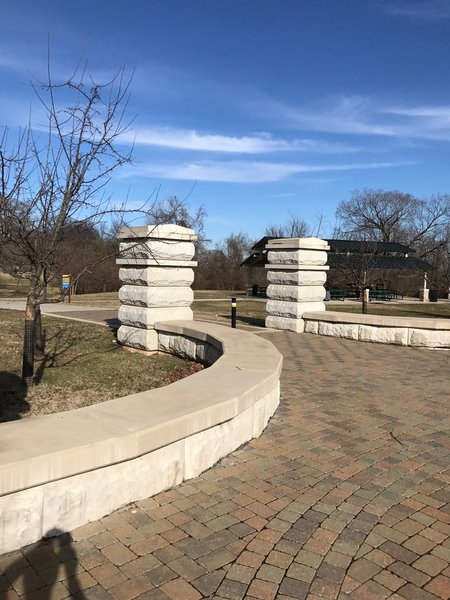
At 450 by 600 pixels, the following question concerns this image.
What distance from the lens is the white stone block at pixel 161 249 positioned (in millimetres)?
8586

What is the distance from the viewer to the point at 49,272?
7168 millimetres

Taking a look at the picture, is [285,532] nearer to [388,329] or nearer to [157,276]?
[157,276]

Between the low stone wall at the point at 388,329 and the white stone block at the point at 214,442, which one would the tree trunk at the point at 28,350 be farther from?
the low stone wall at the point at 388,329

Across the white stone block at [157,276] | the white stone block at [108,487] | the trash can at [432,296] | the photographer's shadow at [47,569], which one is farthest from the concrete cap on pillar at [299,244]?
the trash can at [432,296]

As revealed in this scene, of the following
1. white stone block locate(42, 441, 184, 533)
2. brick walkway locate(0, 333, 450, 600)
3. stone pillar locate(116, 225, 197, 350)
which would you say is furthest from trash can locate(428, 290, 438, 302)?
white stone block locate(42, 441, 184, 533)

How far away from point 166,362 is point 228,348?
7.09 feet

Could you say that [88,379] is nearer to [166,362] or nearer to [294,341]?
[166,362]

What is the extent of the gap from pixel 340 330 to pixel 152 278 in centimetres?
462

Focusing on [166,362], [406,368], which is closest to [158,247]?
[166,362]

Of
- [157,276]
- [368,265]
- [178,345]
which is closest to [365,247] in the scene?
[368,265]

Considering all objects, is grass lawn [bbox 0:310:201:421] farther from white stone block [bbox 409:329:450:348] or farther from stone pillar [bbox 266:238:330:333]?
white stone block [bbox 409:329:450:348]

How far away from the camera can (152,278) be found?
8.88 metres

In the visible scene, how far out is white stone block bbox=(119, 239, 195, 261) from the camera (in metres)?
8.59

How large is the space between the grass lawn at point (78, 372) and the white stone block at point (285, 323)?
3940mm
